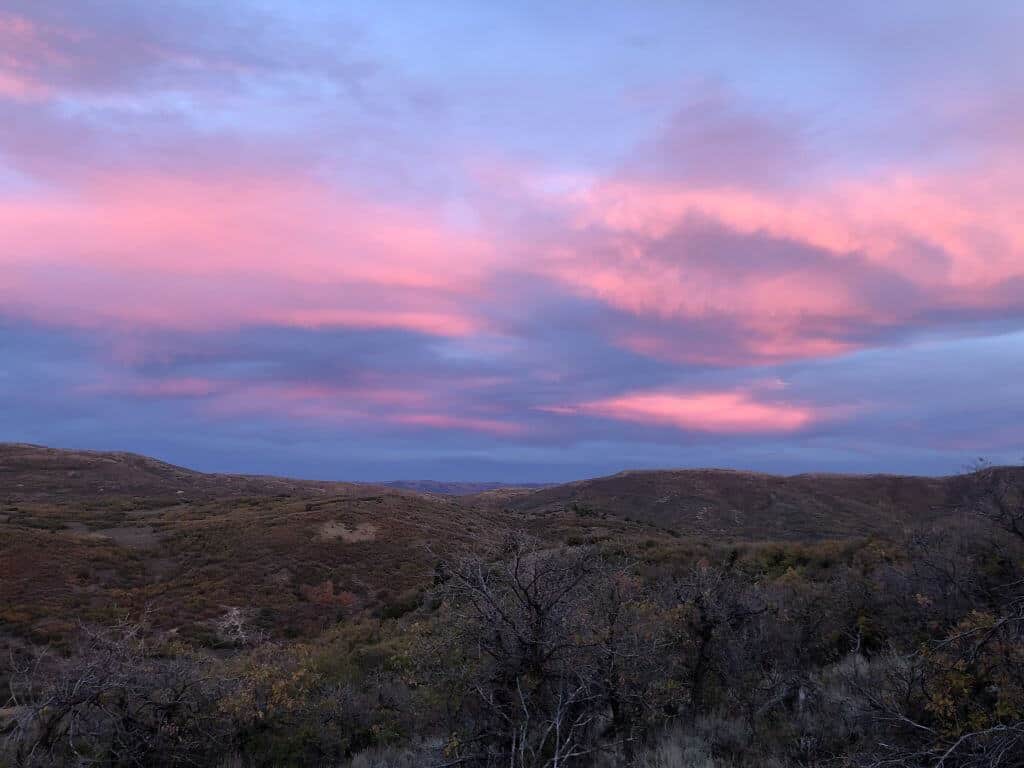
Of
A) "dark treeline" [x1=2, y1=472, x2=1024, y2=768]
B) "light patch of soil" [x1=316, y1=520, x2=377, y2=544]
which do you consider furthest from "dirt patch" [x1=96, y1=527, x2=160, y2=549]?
"dark treeline" [x1=2, y1=472, x2=1024, y2=768]

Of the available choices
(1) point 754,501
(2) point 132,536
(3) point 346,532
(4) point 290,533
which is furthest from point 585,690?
(1) point 754,501

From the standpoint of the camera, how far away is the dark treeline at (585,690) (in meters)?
6.83

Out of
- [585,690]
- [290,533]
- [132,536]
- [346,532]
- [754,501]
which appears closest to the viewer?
[585,690]

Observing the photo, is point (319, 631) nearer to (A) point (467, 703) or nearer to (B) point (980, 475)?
(A) point (467, 703)

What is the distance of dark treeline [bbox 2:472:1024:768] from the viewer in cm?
683

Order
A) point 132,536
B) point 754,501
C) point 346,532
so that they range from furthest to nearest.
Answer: point 754,501 < point 346,532 < point 132,536

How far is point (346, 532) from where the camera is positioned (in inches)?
1763

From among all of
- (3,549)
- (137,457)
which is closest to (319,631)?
(3,549)

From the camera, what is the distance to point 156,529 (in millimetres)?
45844

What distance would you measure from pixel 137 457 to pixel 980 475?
129059 millimetres

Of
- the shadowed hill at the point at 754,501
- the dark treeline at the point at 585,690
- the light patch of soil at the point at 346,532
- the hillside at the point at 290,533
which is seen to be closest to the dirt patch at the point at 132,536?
the hillside at the point at 290,533

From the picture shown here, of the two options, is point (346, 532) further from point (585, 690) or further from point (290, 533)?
Result: point (585, 690)

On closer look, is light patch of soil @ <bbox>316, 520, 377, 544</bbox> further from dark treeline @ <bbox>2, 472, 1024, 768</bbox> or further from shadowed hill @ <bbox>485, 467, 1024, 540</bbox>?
dark treeline @ <bbox>2, 472, 1024, 768</bbox>

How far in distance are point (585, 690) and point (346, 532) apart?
130 ft
